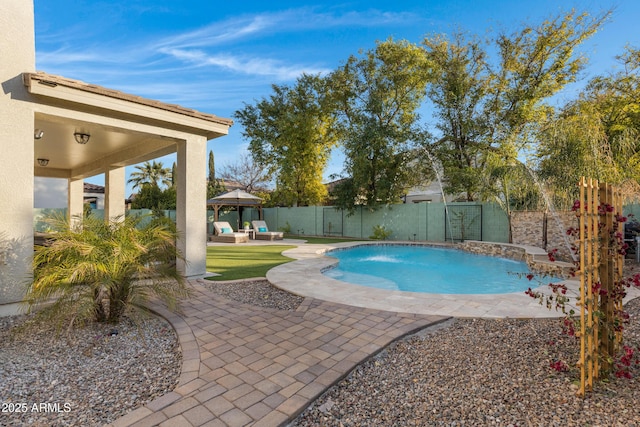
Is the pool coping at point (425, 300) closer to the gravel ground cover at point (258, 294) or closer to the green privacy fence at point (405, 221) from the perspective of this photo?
the gravel ground cover at point (258, 294)

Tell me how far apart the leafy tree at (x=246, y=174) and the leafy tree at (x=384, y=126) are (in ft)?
44.5

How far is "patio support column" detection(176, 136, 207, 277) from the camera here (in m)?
6.37

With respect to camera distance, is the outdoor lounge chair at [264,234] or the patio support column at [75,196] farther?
the outdoor lounge chair at [264,234]

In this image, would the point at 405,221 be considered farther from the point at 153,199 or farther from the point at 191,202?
the point at 153,199

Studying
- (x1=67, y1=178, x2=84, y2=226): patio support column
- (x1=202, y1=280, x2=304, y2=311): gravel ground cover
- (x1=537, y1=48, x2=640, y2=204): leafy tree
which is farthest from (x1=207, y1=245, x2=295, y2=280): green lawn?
(x1=537, y1=48, x2=640, y2=204): leafy tree

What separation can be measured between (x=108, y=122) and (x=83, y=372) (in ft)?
13.9

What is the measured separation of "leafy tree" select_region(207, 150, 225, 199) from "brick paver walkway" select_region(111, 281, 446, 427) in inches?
925

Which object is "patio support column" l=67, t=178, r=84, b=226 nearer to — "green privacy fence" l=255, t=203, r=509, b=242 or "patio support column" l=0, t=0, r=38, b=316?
"patio support column" l=0, t=0, r=38, b=316

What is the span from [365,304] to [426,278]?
443 centimetres

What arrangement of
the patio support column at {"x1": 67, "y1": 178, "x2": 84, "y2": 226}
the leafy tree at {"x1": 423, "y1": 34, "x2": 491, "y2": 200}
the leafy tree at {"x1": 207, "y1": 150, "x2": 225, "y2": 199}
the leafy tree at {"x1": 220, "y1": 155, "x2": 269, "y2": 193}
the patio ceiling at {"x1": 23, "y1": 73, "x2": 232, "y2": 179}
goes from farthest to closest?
the leafy tree at {"x1": 220, "y1": 155, "x2": 269, "y2": 193} → the leafy tree at {"x1": 207, "y1": 150, "x2": 225, "y2": 199} → the leafy tree at {"x1": 423, "y1": 34, "x2": 491, "y2": 200} → the patio support column at {"x1": 67, "y1": 178, "x2": 84, "y2": 226} → the patio ceiling at {"x1": 23, "y1": 73, "x2": 232, "y2": 179}

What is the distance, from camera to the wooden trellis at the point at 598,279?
246 centimetres

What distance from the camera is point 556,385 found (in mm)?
2590

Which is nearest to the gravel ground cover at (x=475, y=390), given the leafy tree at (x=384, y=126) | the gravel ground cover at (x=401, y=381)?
the gravel ground cover at (x=401, y=381)

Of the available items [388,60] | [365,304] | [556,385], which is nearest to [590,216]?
[556,385]
